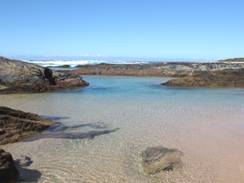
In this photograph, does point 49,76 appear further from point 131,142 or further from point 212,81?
point 131,142

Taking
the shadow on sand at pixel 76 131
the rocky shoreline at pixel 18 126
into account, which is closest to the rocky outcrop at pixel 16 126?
the rocky shoreline at pixel 18 126

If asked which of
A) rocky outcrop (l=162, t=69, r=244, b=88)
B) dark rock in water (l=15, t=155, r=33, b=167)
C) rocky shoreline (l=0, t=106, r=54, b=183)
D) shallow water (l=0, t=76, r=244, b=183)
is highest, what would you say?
rocky shoreline (l=0, t=106, r=54, b=183)

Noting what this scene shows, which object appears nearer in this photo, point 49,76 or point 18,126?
point 18,126

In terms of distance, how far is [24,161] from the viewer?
24.1 ft

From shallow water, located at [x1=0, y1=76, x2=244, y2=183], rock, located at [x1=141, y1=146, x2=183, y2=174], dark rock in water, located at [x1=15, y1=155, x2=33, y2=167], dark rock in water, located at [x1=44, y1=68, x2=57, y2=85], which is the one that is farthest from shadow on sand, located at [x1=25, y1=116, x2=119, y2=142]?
dark rock in water, located at [x1=44, y1=68, x2=57, y2=85]

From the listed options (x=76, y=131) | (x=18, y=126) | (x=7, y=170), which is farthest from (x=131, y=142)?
(x=7, y=170)

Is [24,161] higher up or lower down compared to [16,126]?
lower down

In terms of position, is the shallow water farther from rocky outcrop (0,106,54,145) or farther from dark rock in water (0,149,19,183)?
rocky outcrop (0,106,54,145)

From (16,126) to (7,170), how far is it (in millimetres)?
3357

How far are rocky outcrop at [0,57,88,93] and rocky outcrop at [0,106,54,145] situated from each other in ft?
35.3

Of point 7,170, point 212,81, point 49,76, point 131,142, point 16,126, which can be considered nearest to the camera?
point 7,170

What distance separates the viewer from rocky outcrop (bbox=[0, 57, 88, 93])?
20.9 metres

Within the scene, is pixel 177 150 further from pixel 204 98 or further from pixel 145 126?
pixel 204 98

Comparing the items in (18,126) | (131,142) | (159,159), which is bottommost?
(131,142)
